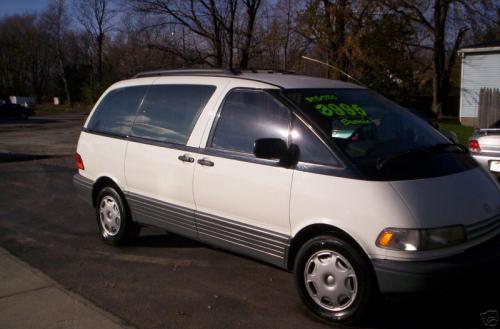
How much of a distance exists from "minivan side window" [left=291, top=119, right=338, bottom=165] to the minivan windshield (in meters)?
0.09

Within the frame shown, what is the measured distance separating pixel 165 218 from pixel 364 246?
2.21 meters

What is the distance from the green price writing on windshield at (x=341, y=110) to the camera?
4301 millimetres

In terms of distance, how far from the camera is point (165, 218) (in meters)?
5.20

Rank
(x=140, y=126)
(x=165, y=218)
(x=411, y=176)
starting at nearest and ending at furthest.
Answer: (x=411, y=176) < (x=165, y=218) < (x=140, y=126)

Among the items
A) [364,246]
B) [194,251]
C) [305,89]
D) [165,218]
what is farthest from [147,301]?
[305,89]

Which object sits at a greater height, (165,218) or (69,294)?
(165,218)

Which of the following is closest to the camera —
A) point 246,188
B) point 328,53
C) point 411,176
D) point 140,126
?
point 411,176

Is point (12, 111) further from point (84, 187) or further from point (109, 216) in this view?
point (109, 216)

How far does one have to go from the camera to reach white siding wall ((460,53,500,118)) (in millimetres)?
26125

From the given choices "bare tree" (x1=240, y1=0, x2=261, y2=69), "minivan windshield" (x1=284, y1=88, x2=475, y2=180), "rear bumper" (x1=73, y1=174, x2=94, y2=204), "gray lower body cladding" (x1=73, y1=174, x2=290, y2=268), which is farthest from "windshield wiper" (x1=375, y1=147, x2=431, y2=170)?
"bare tree" (x1=240, y1=0, x2=261, y2=69)

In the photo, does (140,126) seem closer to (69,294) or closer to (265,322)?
(69,294)

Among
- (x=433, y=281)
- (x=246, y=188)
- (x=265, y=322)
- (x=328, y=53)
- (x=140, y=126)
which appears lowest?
(x=265, y=322)

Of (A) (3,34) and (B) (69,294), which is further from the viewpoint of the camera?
(A) (3,34)

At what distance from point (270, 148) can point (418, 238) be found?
4.03 ft
